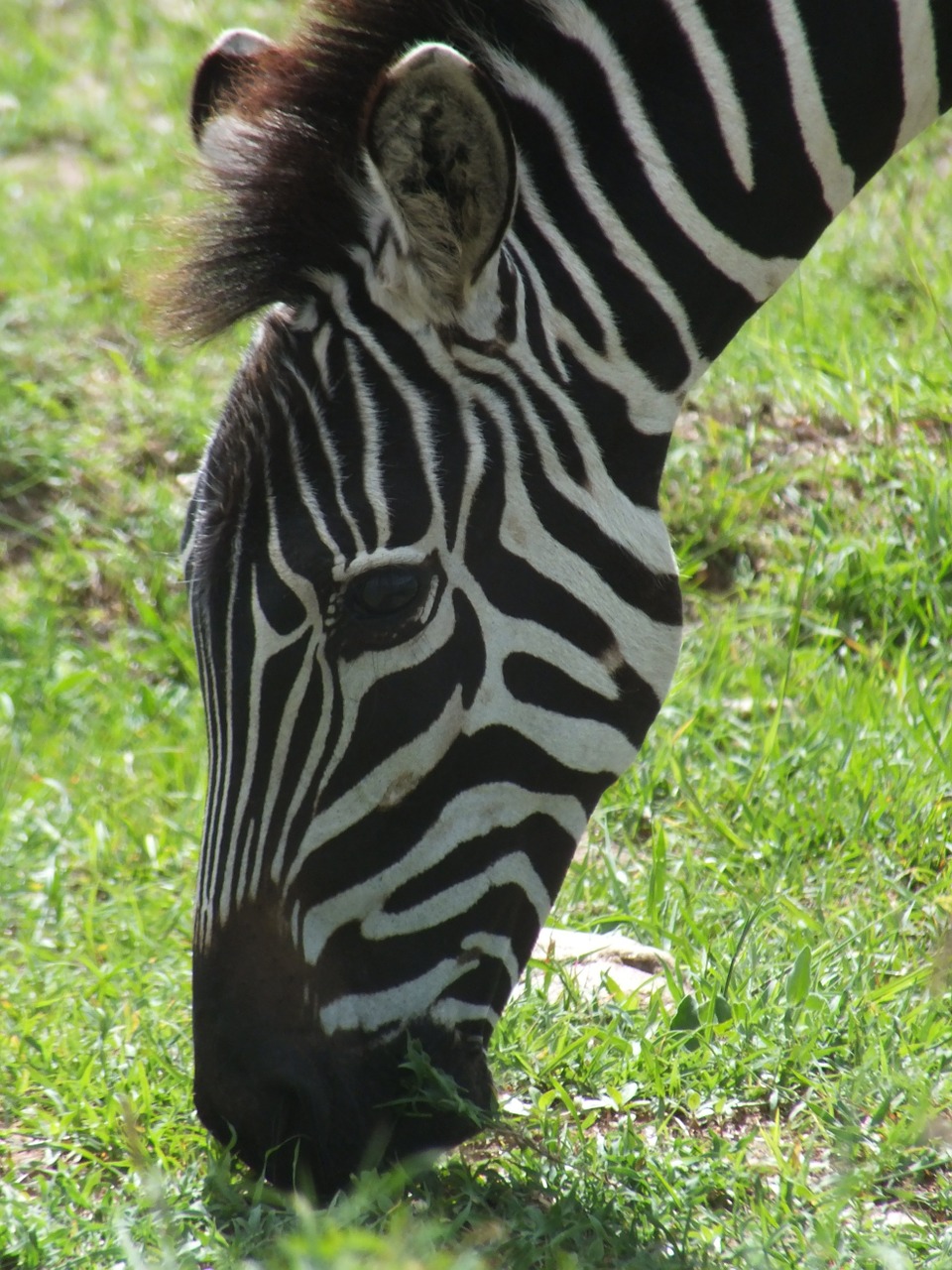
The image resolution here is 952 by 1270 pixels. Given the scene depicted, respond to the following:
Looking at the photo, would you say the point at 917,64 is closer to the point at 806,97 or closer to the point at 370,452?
the point at 806,97

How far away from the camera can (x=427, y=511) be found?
2445 millimetres

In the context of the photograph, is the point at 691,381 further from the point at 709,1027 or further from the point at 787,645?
the point at 787,645

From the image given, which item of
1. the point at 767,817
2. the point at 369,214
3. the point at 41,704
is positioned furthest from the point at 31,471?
the point at 369,214

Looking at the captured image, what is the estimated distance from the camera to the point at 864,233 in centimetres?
684

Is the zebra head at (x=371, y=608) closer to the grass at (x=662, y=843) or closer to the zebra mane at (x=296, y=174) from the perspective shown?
the zebra mane at (x=296, y=174)

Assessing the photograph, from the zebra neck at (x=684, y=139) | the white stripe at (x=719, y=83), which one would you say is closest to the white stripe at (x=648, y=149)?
the zebra neck at (x=684, y=139)

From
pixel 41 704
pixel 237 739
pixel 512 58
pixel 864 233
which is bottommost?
pixel 41 704

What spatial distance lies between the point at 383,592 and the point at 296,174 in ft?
2.49

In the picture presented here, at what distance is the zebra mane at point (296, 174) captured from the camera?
8.14ft

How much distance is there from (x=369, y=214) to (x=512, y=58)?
405mm

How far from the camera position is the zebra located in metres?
2.44

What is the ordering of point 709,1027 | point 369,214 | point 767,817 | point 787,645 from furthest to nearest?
point 787,645
point 767,817
point 709,1027
point 369,214

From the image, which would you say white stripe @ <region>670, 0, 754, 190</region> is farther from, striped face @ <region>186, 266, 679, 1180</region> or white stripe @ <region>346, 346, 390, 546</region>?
white stripe @ <region>346, 346, 390, 546</region>

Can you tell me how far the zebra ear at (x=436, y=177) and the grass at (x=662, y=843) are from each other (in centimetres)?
77
